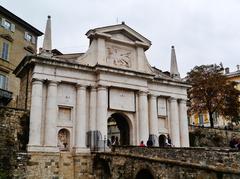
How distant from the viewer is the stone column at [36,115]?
21.2m

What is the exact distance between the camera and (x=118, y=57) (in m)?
26.6

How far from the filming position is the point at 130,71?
1011 inches

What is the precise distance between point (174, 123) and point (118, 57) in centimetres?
775

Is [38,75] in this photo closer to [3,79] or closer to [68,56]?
[68,56]

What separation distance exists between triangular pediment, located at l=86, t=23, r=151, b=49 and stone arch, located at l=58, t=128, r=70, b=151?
817cm

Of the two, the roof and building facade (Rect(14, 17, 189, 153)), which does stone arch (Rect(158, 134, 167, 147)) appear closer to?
building facade (Rect(14, 17, 189, 153))

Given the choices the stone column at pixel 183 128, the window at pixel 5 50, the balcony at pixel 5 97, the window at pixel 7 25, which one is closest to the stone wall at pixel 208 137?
the stone column at pixel 183 128

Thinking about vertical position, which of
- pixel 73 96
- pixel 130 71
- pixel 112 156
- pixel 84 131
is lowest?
pixel 112 156

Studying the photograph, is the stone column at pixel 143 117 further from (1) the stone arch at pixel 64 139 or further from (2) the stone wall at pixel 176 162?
(1) the stone arch at pixel 64 139

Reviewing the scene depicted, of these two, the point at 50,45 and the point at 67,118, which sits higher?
the point at 50,45

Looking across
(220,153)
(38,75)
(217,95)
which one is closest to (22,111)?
(38,75)

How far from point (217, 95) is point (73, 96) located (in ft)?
58.9

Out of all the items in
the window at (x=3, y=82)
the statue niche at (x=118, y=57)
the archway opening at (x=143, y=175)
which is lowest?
the archway opening at (x=143, y=175)

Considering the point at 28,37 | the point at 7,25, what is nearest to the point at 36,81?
the point at 7,25
